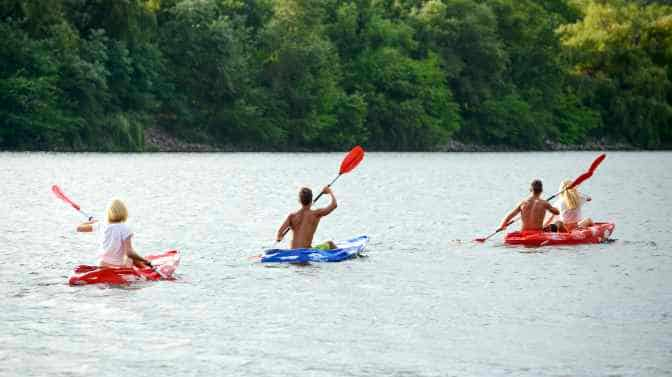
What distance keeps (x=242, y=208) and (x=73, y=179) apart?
11837 mm

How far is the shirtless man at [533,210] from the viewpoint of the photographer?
78.2 feet

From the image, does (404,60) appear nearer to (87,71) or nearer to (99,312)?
(87,71)

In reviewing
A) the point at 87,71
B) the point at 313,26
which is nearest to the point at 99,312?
the point at 87,71

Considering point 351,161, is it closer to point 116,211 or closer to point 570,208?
→ point 570,208

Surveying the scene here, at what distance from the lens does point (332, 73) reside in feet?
299

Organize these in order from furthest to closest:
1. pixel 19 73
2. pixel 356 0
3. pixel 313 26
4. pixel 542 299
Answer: pixel 356 0
pixel 313 26
pixel 19 73
pixel 542 299

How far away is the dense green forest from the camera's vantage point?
7038 cm

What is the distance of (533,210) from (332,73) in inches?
2661

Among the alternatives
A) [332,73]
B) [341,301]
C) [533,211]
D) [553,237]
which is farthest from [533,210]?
[332,73]

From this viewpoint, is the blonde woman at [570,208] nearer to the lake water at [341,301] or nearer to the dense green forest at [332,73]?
the lake water at [341,301]

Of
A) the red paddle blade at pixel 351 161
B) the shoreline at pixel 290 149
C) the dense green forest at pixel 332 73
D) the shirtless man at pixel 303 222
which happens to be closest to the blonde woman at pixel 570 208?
the red paddle blade at pixel 351 161

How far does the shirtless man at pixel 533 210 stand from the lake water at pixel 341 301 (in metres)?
0.56

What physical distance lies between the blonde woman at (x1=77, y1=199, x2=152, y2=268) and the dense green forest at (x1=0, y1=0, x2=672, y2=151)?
52034 mm

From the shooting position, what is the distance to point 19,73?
2736 inches
